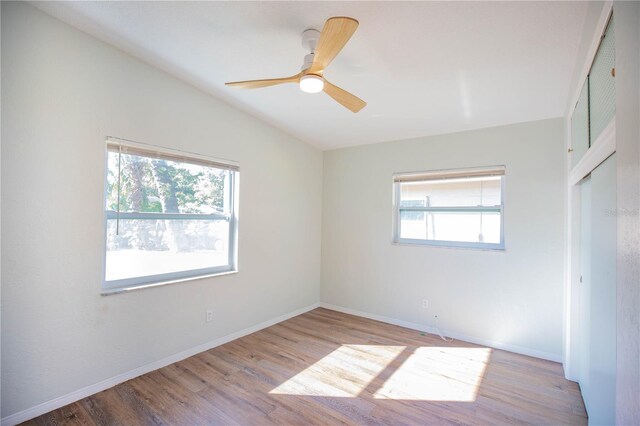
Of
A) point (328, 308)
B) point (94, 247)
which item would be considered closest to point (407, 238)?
point (328, 308)

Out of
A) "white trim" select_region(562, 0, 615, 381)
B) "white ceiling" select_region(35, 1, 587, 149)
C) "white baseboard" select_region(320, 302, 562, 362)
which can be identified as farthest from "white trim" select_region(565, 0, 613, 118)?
"white baseboard" select_region(320, 302, 562, 362)

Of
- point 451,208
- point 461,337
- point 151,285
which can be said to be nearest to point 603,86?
point 451,208

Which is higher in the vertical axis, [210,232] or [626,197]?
[626,197]

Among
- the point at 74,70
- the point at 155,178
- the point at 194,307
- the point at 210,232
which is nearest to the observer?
the point at 74,70

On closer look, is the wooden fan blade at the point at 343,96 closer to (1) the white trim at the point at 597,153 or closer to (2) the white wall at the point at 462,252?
(1) the white trim at the point at 597,153

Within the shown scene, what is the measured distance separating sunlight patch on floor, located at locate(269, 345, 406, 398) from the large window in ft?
4.59

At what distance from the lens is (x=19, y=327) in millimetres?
1863

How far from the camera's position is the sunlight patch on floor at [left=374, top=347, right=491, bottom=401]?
7.49 ft

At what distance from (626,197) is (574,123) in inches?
74.0

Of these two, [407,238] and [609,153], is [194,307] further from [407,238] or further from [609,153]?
[609,153]

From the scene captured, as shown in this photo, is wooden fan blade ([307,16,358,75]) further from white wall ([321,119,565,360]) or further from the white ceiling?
white wall ([321,119,565,360])

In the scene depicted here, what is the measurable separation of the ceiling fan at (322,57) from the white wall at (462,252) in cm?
181

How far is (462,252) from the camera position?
133 inches

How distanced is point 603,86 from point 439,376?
2365 millimetres
